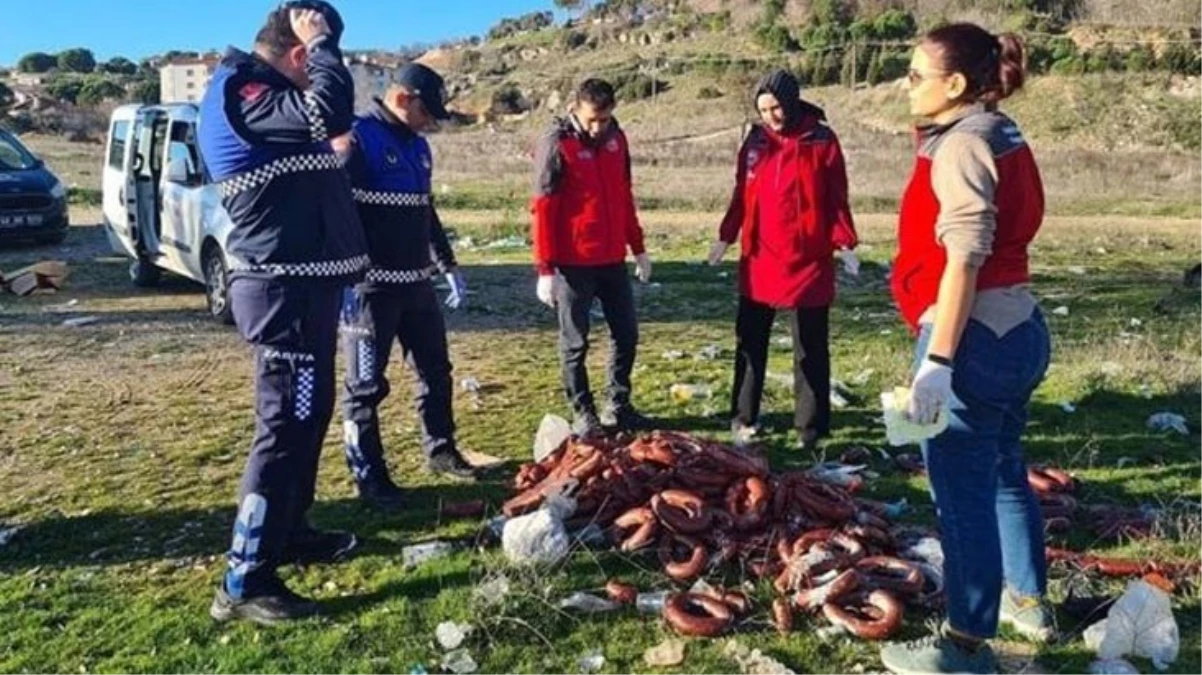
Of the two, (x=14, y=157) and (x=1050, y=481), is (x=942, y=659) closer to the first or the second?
(x=1050, y=481)

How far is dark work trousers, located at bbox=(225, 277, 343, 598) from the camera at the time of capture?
155 inches

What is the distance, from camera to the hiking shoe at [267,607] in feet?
12.9

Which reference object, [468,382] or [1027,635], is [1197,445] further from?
[468,382]

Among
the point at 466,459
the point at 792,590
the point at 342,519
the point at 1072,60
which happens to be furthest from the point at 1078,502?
the point at 1072,60

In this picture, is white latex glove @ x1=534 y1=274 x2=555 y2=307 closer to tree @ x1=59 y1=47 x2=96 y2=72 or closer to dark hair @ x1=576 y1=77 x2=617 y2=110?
dark hair @ x1=576 y1=77 x2=617 y2=110

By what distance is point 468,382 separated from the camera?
301 inches

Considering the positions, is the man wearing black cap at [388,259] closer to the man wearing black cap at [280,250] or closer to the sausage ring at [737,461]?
the man wearing black cap at [280,250]

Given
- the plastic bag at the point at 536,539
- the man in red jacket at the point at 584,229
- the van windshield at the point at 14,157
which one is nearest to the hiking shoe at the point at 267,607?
the plastic bag at the point at 536,539

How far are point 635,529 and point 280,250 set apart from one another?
1.75 meters

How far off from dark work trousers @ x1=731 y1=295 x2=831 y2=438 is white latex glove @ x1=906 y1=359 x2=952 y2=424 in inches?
113

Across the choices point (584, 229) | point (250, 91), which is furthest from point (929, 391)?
point (584, 229)

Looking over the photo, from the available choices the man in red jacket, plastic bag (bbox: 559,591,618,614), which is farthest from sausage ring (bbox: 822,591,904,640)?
the man in red jacket

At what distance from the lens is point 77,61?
84625mm

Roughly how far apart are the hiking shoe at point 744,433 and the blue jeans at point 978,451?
8.64ft
